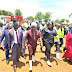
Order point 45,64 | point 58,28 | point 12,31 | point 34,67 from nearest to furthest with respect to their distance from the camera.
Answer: point 12,31
point 34,67
point 45,64
point 58,28

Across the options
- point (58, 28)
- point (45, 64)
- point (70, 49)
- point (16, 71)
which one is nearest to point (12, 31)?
point (16, 71)

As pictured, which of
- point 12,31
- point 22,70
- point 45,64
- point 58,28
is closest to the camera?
point 12,31

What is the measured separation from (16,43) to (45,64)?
6.34 ft

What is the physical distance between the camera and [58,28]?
22.6 feet

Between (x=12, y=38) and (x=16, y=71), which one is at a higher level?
(x=12, y=38)

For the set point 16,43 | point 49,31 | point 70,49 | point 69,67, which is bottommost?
point 69,67

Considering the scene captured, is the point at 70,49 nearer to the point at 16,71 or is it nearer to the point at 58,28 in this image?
the point at 58,28

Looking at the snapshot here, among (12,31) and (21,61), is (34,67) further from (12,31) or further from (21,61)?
(12,31)

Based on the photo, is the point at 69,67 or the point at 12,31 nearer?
the point at 12,31

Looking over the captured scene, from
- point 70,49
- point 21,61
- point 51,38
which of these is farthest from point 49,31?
point 21,61

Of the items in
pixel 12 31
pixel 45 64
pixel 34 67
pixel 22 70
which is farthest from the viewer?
pixel 45 64

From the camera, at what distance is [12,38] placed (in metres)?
4.38

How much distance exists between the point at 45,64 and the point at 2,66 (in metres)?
2.05

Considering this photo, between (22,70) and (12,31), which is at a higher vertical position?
(12,31)
